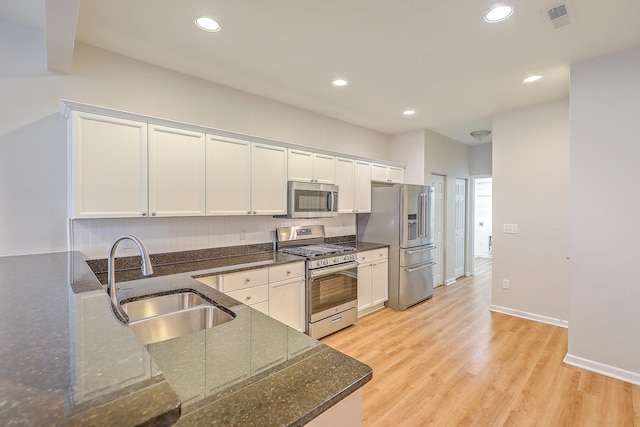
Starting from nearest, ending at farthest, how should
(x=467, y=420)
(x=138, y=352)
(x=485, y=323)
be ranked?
(x=138, y=352)
(x=467, y=420)
(x=485, y=323)

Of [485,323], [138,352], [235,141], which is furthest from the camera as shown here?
[485,323]

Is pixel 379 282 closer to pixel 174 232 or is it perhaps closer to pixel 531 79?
pixel 174 232

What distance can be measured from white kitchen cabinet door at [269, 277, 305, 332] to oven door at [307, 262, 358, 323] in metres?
0.10

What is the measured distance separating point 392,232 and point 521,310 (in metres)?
1.99

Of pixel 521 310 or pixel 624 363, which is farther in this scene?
pixel 521 310

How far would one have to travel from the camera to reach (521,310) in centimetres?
396

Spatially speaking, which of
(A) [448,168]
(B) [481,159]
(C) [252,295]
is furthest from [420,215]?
(C) [252,295]

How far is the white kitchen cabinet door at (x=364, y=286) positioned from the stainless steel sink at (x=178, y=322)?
246 cm

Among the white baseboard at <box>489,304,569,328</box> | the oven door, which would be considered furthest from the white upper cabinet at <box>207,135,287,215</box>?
the white baseboard at <box>489,304,569,328</box>

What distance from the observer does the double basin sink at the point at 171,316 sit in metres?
1.53

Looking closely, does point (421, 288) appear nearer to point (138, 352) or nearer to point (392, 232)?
point (392, 232)

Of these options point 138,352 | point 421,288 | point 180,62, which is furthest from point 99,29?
point 421,288

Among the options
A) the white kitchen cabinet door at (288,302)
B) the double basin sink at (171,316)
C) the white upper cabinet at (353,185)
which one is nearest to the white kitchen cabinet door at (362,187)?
the white upper cabinet at (353,185)

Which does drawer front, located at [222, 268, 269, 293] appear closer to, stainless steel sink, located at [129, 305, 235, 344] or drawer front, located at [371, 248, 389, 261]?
stainless steel sink, located at [129, 305, 235, 344]
